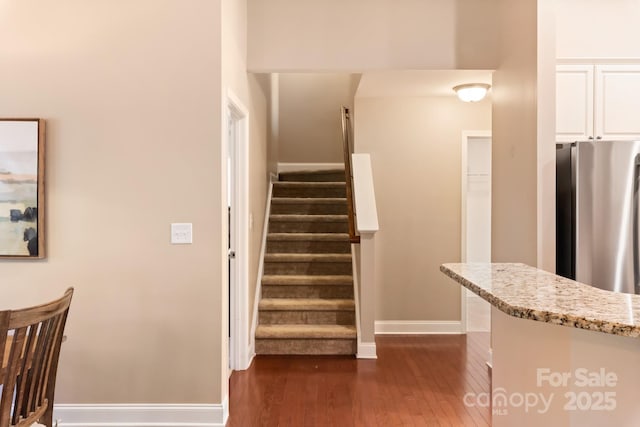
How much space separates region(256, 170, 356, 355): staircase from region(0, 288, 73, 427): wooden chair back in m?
2.19

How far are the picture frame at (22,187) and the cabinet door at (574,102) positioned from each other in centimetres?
322

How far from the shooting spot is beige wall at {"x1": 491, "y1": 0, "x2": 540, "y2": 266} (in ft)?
9.53

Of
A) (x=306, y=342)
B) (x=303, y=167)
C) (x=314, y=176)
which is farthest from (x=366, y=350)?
(x=303, y=167)

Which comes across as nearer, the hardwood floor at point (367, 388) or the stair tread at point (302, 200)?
the hardwood floor at point (367, 388)

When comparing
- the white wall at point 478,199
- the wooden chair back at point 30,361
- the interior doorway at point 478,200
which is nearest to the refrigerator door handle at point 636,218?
the wooden chair back at point 30,361

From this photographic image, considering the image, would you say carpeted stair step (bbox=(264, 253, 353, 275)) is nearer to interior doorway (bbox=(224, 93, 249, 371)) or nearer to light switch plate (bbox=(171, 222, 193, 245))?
interior doorway (bbox=(224, 93, 249, 371))

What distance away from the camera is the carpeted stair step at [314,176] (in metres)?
6.30

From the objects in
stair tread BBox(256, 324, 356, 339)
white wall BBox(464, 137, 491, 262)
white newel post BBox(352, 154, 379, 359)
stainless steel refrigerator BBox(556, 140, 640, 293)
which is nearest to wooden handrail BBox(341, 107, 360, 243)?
white newel post BBox(352, 154, 379, 359)

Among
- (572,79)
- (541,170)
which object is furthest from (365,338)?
(572,79)

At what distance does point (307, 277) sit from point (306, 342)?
701 millimetres

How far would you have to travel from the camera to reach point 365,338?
380 cm

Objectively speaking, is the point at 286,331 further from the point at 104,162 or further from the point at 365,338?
the point at 104,162

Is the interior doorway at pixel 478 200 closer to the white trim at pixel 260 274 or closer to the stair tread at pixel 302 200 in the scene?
the stair tread at pixel 302 200

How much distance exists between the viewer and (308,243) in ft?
15.7
